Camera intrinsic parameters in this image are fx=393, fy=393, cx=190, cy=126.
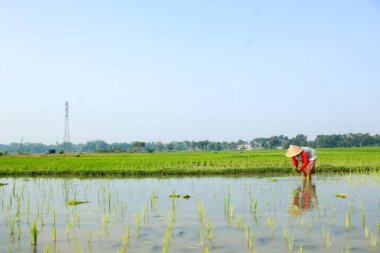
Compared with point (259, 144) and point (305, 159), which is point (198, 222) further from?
point (259, 144)

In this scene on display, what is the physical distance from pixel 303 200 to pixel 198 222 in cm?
254

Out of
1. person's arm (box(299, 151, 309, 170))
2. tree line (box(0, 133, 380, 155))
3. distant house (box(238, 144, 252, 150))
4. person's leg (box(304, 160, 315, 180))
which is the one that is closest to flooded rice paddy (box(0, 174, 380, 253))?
person's arm (box(299, 151, 309, 170))

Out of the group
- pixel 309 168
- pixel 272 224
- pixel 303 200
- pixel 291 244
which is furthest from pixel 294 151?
pixel 291 244

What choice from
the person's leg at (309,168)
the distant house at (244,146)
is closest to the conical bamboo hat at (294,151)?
the person's leg at (309,168)

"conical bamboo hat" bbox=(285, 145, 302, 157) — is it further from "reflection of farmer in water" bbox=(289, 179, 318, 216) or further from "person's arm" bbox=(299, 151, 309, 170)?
"reflection of farmer in water" bbox=(289, 179, 318, 216)

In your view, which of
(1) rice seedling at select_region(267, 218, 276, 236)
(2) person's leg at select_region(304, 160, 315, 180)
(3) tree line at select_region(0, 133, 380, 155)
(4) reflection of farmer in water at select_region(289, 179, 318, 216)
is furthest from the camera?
(3) tree line at select_region(0, 133, 380, 155)

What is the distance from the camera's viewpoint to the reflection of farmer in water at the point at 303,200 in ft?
20.5

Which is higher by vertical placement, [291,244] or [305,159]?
[305,159]

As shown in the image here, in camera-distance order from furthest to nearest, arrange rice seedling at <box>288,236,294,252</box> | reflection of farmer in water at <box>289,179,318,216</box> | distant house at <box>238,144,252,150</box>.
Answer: distant house at <box>238,144,252,150</box>
reflection of farmer in water at <box>289,179,318,216</box>
rice seedling at <box>288,236,294,252</box>

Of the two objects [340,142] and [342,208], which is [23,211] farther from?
[340,142]

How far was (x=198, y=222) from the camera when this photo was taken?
5453 millimetres

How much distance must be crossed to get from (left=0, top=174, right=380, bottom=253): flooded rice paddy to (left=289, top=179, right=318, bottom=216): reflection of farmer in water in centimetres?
2

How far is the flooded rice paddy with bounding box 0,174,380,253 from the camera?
4.30 metres

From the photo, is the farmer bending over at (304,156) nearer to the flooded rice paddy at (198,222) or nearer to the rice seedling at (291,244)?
the flooded rice paddy at (198,222)
